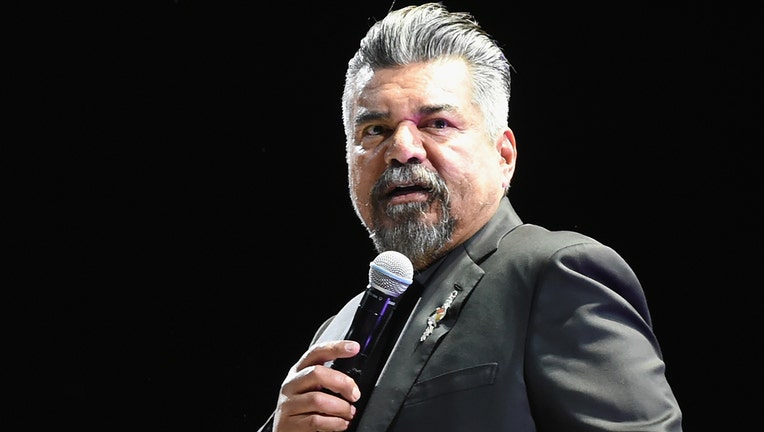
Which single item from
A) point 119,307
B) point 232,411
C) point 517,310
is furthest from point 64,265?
point 517,310

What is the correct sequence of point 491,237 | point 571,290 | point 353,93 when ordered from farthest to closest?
point 353,93 → point 491,237 → point 571,290

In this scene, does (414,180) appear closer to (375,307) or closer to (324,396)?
(375,307)

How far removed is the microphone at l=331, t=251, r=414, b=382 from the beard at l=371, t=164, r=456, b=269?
0.79 ft

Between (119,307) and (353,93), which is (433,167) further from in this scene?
(119,307)

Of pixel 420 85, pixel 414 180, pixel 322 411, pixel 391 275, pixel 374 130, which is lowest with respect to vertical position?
pixel 322 411

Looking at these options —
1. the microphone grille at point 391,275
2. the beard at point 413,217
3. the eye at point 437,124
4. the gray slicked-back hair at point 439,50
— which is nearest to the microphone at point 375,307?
the microphone grille at point 391,275

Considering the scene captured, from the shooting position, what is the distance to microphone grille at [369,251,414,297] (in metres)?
1.47

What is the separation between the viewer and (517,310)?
1513 millimetres

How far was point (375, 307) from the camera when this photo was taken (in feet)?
4.78

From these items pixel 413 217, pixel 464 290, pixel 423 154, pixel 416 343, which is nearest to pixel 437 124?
pixel 423 154

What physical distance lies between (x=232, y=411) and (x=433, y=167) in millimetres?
1627

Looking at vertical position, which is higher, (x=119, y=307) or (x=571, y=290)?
(x=571, y=290)

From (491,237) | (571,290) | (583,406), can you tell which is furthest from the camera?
(491,237)

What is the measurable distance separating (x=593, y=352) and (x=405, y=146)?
60cm
